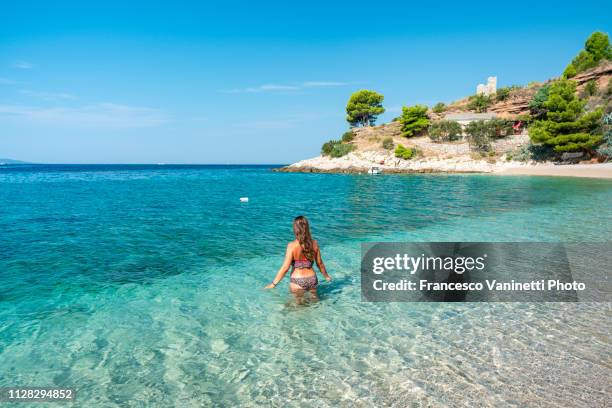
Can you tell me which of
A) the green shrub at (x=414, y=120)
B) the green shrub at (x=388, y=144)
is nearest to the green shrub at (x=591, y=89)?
the green shrub at (x=414, y=120)

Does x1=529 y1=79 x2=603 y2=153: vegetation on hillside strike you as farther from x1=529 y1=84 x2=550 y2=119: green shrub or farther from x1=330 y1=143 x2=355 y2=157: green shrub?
x1=330 y1=143 x2=355 y2=157: green shrub

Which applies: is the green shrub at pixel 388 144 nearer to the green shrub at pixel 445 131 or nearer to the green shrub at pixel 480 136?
the green shrub at pixel 445 131

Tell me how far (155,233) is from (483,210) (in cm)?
1742

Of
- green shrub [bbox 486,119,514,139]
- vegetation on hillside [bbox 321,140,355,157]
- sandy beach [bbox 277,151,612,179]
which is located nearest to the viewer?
sandy beach [bbox 277,151,612,179]

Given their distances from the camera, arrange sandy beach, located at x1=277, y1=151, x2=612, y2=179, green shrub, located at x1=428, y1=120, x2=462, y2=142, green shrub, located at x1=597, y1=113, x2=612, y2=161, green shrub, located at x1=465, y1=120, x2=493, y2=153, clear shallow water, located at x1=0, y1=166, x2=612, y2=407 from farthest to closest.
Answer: green shrub, located at x1=428, y1=120, x2=462, y2=142 < green shrub, located at x1=465, y1=120, x2=493, y2=153 < green shrub, located at x1=597, y1=113, x2=612, y2=161 < sandy beach, located at x1=277, y1=151, x2=612, y2=179 < clear shallow water, located at x1=0, y1=166, x2=612, y2=407

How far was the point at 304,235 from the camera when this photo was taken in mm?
6430

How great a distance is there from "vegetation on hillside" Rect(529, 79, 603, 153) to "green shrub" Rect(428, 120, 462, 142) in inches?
788

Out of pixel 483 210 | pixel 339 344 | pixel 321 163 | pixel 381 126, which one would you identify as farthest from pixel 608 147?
pixel 339 344

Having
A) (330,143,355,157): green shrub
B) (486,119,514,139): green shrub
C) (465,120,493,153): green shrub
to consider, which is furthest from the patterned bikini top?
(486,119,514,139): green shrub

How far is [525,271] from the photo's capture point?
906cm

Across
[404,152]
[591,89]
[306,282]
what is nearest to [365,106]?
[404,152]

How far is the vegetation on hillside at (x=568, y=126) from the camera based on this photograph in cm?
4909

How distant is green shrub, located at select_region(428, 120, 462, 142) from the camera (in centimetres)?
7225

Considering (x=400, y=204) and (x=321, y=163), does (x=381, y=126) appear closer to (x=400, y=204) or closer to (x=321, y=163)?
(x=321, y=163)
